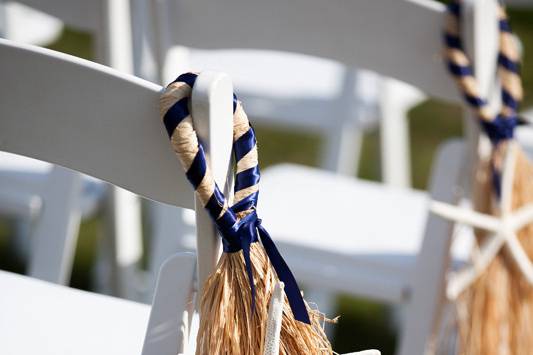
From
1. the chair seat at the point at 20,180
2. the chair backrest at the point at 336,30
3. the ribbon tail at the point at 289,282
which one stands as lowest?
the ribbon tail at the point at 289,282

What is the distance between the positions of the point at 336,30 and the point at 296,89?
1.12 metres

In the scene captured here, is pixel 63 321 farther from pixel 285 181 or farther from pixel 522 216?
pixel 285 181

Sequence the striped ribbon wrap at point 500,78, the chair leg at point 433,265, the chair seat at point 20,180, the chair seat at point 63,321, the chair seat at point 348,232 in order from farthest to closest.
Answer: the chair seat at point 20,180 → the chair seat at point 348,232 → the chair leg at point 433,265 → the striped ribbon wrap at point 500,78 → the chair seat at point 63,321

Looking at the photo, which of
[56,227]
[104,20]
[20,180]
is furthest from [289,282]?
[20,180]

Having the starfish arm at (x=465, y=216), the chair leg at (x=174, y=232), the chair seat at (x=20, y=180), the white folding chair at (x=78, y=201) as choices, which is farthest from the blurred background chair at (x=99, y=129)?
the chair seat at (x=20, y=180)

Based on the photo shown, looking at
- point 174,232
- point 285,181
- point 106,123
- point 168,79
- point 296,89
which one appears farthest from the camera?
point 296,89

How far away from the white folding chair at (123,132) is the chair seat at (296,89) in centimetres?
143

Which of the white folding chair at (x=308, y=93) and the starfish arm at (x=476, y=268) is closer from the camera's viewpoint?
the starfish arm at (x=476, y=268)

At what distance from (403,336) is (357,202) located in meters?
0.46

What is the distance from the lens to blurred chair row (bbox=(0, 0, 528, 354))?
3.90 ft

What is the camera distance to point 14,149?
866mm

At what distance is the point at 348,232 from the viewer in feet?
5.29

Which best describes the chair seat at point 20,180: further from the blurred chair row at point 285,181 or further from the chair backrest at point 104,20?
the chair backrest at point 104,20

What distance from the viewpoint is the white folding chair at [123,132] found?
79 centimetres
